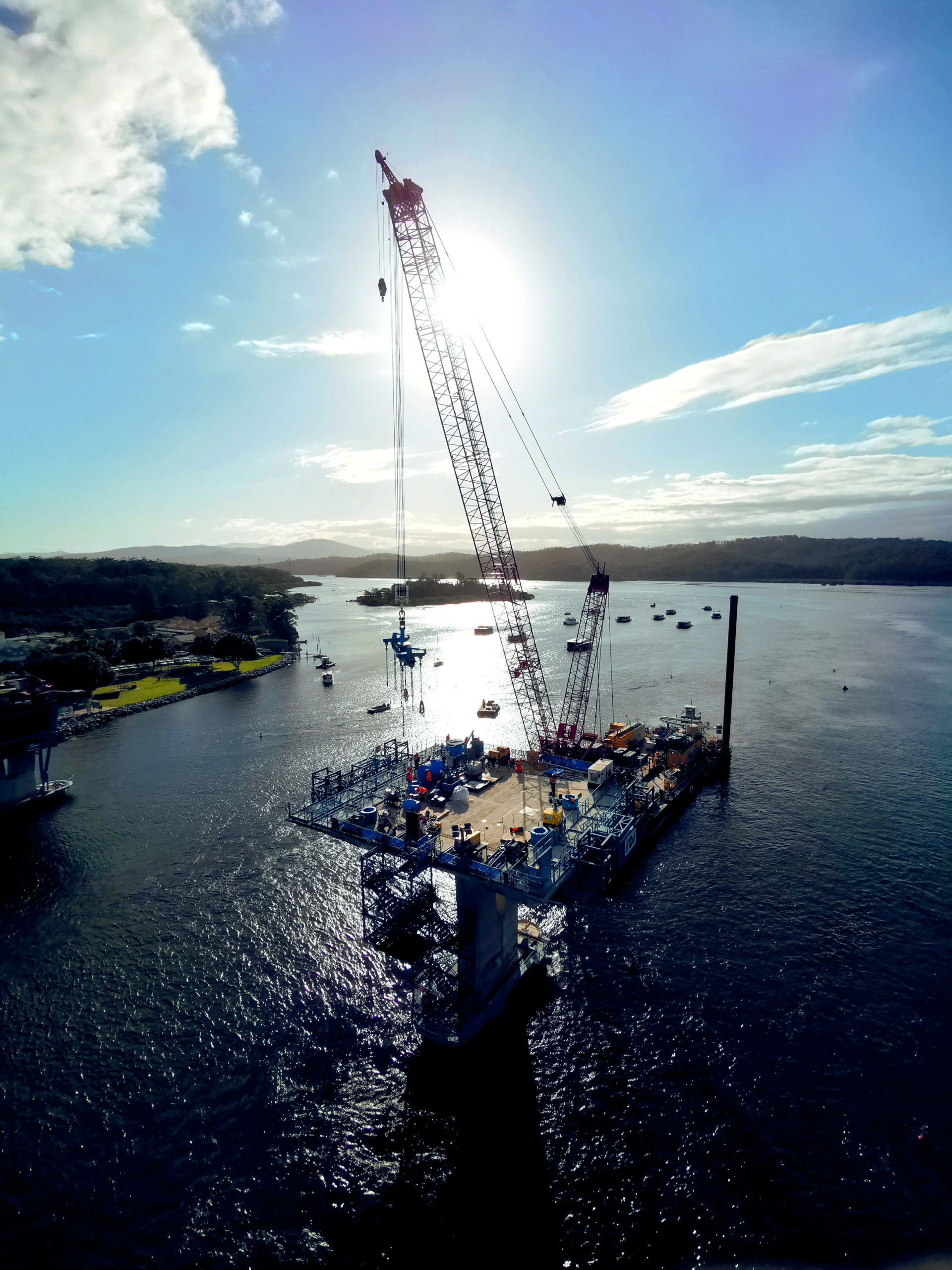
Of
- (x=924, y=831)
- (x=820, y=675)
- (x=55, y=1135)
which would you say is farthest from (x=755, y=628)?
(x=55, y=1135)

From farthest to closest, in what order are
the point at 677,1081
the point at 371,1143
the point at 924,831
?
the point at 924,831, the point at 677,1081, the point at 371,1143

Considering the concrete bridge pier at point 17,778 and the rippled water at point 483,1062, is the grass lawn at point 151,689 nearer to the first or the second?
the concrete bridge pier at point 17,778

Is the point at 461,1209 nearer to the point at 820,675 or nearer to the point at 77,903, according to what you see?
the point at 77,903

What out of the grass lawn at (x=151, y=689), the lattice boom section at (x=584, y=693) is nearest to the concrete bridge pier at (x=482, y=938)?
the lattice boom section at (x=584, y=693)

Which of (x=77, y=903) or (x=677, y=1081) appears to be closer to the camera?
(x=677, y=1081)

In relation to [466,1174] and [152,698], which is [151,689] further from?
[466,1174]

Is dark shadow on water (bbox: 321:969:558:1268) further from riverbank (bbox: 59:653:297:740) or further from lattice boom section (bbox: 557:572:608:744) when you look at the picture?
riverbank (bbox: 59:653:297:740)
